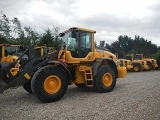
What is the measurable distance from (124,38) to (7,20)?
58.2 m

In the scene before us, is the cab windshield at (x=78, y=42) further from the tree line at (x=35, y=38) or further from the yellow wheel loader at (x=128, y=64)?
the yellow wheel loader at (x=128, y=64)

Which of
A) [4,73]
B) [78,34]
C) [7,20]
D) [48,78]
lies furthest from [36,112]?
[7,20]

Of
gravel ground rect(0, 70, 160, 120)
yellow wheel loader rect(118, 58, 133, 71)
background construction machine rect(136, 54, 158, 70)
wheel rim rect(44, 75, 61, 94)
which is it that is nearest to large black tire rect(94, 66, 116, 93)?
gravel ground rect(0, 70, 160, 120)

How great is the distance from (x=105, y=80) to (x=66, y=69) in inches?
82.0

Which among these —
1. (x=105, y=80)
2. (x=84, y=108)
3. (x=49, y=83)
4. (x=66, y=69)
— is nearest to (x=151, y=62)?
(x=105, y=80)

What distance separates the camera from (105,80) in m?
9.54

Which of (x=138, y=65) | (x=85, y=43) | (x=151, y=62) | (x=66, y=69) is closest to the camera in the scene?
(x=66, y=69)

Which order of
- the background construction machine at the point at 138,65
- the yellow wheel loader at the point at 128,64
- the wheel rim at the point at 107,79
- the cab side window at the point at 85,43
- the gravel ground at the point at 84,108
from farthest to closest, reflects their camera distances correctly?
the background construction machine at the point at 138,65 < the yellow wheel loader at the point at 128,64 < the wheel rim at the point at 107,79 < the cab side window at the point at 85,43 < the gravel ground at the point at 84,108

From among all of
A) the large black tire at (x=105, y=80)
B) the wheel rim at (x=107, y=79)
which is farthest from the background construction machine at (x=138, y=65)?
the wheel rim at (x=107, y=79)

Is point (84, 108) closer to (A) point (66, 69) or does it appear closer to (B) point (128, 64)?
(A) point (66, 69)

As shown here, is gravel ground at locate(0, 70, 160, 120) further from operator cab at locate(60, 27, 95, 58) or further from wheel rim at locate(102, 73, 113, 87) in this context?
operator cab at locate(60, 27, 95, 58)

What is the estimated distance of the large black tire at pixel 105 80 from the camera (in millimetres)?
9187

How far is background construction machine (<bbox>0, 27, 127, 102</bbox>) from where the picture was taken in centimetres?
749

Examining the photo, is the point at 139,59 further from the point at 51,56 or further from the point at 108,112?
the point at 108,112
